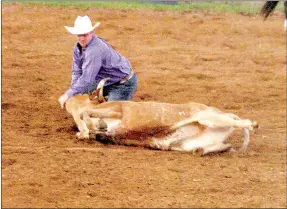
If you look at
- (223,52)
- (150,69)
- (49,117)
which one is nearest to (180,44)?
(223,52)

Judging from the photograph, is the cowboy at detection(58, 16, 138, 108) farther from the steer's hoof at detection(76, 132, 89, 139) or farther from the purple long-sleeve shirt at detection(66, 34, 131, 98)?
the steer's hoof at detection(76, 132, 89, 139)

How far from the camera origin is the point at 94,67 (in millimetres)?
8273

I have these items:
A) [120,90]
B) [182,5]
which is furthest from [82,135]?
[182,5]

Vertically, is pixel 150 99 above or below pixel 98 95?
below

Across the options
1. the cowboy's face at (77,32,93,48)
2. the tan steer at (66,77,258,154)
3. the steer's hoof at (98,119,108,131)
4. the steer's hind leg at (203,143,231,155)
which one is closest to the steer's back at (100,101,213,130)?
the tan steer at (66,77,258,154)

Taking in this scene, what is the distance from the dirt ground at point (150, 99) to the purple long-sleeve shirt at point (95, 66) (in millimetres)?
614

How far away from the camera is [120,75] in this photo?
885 centimetres

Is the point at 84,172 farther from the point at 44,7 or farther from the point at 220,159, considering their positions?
the point at 44,7

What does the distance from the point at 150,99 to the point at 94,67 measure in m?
2.51

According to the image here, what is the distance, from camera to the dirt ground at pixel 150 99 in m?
6.29

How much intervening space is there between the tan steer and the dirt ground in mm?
128

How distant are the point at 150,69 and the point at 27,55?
2.18 m

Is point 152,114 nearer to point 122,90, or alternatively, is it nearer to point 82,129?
point 82,129

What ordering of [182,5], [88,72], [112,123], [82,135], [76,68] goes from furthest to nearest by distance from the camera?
[182,5]
[76,68]
[88,72]
[82,135]
[112,123]
